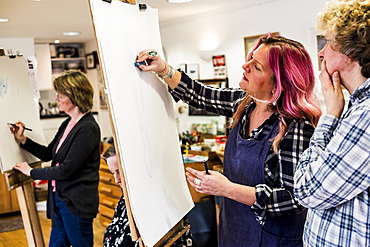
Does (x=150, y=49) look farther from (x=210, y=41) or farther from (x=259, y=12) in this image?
(x=210, y=41)

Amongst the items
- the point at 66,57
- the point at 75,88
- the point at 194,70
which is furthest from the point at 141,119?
the point at 66,57

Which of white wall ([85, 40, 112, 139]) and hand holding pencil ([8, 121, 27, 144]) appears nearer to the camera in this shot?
hand holding pencil ([8, 121, 27, 144])

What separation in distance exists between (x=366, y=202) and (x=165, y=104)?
3.06ft

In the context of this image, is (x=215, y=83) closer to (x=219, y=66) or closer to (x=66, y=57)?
(x=219, y=66)

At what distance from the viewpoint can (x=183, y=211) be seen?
1.85m

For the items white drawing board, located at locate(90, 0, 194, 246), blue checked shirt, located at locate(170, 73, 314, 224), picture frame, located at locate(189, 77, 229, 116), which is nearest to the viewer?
white drawing board, located at locate(90, 0, 194, 246)

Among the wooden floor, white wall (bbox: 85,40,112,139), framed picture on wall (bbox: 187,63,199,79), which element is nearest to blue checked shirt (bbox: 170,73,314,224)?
the wooden floor

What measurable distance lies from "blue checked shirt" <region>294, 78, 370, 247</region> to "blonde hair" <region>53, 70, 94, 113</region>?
6.02 feet

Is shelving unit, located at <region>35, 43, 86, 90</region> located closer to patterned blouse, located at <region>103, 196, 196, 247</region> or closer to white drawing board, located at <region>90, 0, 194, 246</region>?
patterned blouse, located at <region>103, 196, 196, 247</region>

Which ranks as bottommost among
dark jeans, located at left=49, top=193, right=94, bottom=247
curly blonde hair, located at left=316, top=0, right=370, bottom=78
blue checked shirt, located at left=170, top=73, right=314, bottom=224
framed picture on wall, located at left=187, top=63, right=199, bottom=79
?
dark jeans, located at left=49, top=193, right=94, bottom=247

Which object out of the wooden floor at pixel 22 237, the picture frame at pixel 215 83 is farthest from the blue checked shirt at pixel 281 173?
the picture frame at pixel 215 83

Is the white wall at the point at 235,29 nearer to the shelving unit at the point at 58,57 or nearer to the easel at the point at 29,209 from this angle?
the shelving unit at the point at 58,57

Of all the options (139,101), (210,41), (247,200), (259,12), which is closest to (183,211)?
(247,200)

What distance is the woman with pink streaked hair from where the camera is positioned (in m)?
1.57
